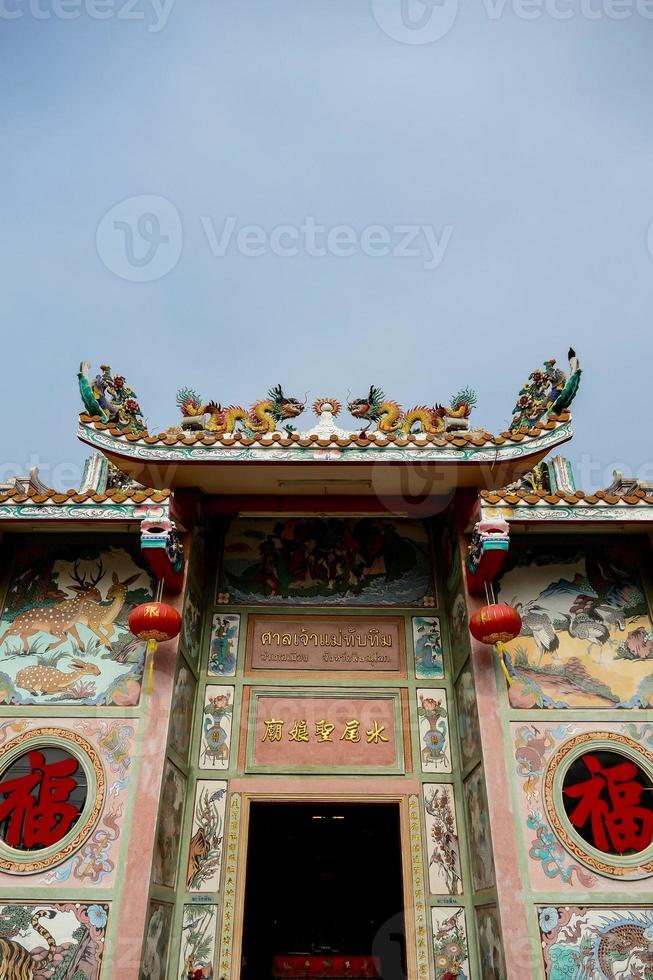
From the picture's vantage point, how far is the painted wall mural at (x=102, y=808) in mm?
5750

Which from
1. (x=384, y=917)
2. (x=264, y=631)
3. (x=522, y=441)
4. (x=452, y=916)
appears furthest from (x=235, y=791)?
(x=384, y=917)

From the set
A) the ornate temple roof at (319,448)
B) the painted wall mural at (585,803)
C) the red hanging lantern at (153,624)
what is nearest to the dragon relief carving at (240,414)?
the ornate temple roof at (319,448)

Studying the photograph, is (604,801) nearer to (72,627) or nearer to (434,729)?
(434,729)

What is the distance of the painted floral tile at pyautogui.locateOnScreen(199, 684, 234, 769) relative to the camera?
6.93 metres

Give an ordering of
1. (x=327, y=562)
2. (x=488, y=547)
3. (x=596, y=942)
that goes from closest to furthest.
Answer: (x=596, y=942), (x=488, y=547), (x=327, y=562)

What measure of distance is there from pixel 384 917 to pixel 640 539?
7.48 m

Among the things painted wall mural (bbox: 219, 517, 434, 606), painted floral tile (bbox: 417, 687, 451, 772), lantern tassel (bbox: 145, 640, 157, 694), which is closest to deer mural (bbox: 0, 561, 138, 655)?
lantern tassel (bbox: 145, 640, 157, 694)

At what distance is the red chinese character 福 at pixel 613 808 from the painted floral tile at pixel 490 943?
984 millimetres

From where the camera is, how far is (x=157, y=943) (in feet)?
19.1

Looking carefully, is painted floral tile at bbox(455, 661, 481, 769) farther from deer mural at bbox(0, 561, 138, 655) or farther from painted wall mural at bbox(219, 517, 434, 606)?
deer mural at bbox(0, 561, 138, 655)

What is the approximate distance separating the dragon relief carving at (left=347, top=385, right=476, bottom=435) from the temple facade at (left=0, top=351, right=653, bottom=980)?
27 mm

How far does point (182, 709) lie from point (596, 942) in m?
3.79

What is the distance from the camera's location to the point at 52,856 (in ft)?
19.1

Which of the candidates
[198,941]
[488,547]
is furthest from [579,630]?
[198,941]
